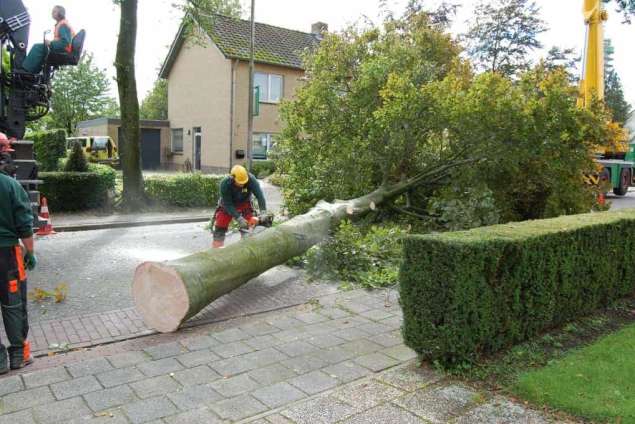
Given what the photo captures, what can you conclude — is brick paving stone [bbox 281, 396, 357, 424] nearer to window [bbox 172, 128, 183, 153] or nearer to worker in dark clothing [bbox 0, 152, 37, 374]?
worker in dark clothing [bbox 0, 152, 37, 374]

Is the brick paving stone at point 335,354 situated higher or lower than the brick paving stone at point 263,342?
higher

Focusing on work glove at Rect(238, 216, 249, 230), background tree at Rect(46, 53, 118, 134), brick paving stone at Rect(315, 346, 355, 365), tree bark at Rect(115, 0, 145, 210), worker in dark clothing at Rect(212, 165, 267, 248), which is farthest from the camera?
background tree at Rect(46, 53, 118, 134)

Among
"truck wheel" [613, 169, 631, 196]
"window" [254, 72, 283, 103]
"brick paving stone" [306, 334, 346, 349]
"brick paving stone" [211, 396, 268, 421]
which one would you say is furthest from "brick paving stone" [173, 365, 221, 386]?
"window" [254, 72, 283, 103]

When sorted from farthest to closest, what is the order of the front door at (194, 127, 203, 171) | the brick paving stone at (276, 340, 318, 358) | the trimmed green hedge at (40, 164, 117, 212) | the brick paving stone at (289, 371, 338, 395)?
the front door at (194, 127, 203, 171) < the trimmed green hedge at (40, 164, 117, 212) < the brick paving stone at (276, 340, 318, 358) < the brick paving stone at (289, 371, 338, 395)

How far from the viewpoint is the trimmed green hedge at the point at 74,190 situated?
41.6 ft

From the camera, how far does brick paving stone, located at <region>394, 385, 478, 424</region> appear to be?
3.25 m

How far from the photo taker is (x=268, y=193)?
61.8 feet

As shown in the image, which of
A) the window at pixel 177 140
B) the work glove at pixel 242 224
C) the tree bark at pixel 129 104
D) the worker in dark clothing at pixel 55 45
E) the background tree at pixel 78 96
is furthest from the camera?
the background tree at pixel 78 96

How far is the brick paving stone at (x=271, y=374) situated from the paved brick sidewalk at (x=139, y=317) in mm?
1380

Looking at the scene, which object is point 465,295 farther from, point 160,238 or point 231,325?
point 160,238

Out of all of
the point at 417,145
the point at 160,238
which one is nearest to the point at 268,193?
the point at 160,238

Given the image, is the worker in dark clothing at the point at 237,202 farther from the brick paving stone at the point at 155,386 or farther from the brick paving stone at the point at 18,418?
the brick paving stone at the point at 18,418

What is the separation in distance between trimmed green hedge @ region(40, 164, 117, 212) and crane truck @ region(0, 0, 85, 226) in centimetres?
526

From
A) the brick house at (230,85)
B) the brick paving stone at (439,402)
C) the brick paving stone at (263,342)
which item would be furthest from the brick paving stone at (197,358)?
the brick house at (230,85)
